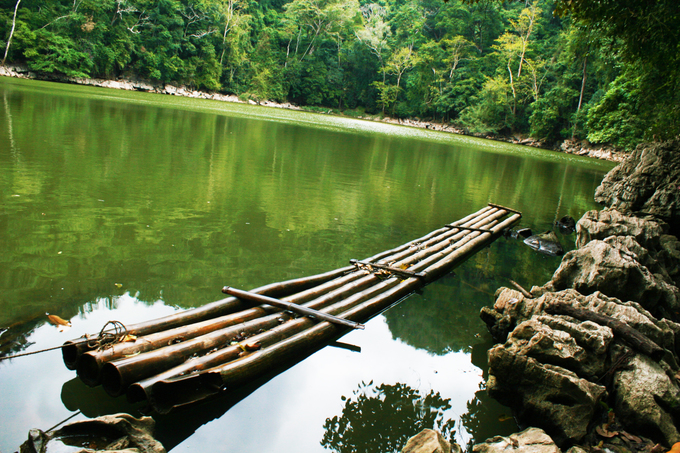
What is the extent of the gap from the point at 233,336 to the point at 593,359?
3346mm

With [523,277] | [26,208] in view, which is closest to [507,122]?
[523,277]

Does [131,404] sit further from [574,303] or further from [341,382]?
[574,303]

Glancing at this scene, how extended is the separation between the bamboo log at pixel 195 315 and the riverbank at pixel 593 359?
2316mm

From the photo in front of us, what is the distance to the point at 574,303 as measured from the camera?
16.1ft

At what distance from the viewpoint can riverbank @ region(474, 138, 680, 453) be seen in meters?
3.46

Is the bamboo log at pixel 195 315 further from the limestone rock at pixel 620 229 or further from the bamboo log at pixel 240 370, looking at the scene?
the limestone rock at pixel 620 229

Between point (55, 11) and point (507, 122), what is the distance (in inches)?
1993

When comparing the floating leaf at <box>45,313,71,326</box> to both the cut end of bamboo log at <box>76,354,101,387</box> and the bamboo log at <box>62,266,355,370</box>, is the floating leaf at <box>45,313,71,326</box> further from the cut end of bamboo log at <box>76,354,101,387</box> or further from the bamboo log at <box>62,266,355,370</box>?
the cut end of bamboo log at <box>76,354,101,387</box>

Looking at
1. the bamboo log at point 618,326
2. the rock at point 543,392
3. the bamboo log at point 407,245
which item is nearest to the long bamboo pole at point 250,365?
the bamboo log at point 407,245

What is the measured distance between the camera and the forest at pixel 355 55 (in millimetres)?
42906

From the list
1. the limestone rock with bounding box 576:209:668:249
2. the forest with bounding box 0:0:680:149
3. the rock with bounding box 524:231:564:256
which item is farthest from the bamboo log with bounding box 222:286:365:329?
the forest with bounding box 0:0:680:149

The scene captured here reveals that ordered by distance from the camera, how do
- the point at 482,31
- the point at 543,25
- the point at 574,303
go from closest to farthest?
the point at 574,303 → the point at 543,25 → the point at 482,31

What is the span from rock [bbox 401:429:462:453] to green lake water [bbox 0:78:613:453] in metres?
0.49

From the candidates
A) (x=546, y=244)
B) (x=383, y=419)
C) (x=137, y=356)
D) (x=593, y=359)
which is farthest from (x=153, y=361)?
(x=546, y=244)
